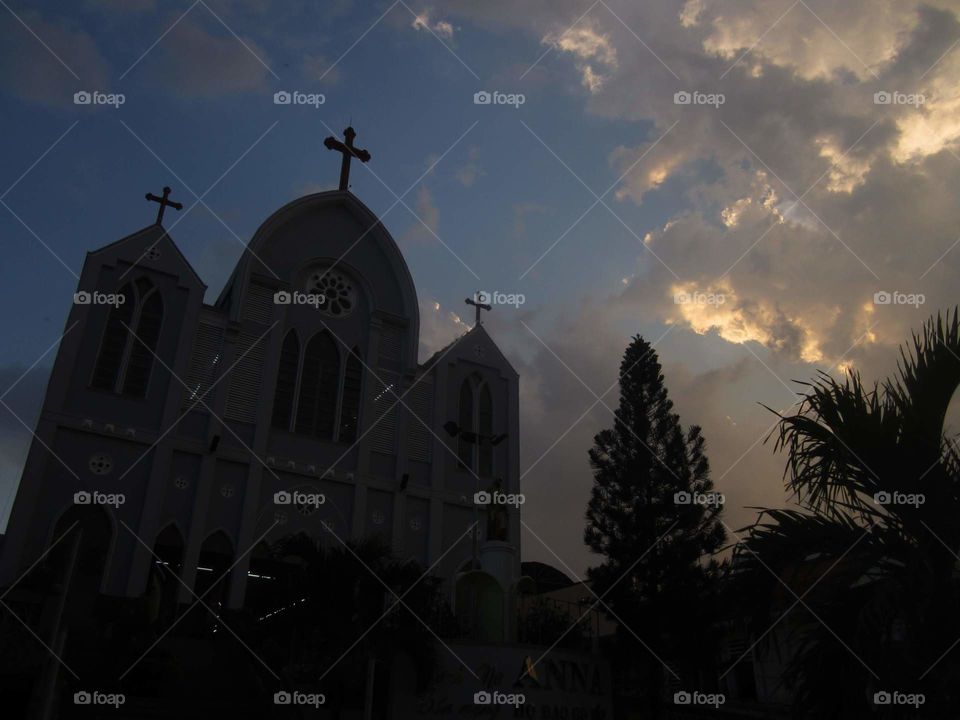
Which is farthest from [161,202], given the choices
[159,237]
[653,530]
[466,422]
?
[653,530]

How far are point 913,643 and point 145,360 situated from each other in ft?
51.6

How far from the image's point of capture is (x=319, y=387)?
19.5 m

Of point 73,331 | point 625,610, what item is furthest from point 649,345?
point 73,331

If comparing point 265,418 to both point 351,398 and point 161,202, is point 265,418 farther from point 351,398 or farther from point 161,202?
point 161,202

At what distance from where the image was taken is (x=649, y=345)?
22.4m

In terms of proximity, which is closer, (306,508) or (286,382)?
(306,508)

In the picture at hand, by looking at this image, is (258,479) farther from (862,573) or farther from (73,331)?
(862,573)

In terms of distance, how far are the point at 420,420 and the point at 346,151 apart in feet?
25.6

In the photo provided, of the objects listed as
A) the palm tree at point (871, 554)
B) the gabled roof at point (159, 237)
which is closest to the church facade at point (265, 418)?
the gabled roof at point (159, 237)

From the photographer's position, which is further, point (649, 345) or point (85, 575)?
point (649, 345)

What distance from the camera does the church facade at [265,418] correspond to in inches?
617

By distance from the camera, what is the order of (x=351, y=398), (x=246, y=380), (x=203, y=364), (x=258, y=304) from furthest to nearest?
1. (x=351, y=398)
2. (x=258, y=304)
3. (x=246, y=380)
4. (x=203, y=364)

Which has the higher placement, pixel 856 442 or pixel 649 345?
pixel 649 345

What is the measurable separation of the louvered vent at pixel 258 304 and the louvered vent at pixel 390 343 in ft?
9.93
